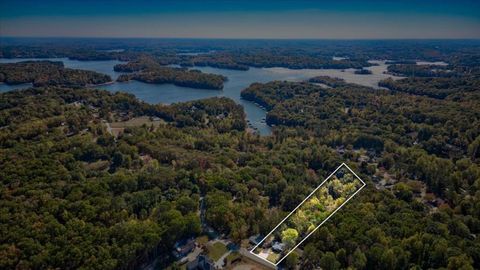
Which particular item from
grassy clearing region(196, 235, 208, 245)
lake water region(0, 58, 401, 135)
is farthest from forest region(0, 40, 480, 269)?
lake water region(0, 58, 401, 135)

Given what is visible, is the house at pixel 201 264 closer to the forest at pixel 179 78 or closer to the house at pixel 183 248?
the house at pixel 183 248

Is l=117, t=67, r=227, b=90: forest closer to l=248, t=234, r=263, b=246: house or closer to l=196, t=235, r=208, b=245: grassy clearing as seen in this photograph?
l=196, t=235, r=208, b=245: grassy clearing

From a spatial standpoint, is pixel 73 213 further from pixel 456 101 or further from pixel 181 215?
pixel 456 101

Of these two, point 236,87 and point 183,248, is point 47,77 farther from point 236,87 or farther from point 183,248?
point 183,248

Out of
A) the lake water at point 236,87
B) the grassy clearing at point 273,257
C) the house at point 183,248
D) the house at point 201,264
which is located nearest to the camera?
the grassy clearing at point 273,257

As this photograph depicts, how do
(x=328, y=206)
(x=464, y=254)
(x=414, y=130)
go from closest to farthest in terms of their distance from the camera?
(x=328, y=206), (x=464, y=254), (x=414, y=130)

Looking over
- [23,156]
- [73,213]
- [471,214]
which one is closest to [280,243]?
[73,213]

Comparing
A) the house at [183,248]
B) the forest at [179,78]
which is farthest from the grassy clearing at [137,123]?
the forest at [179,78]
